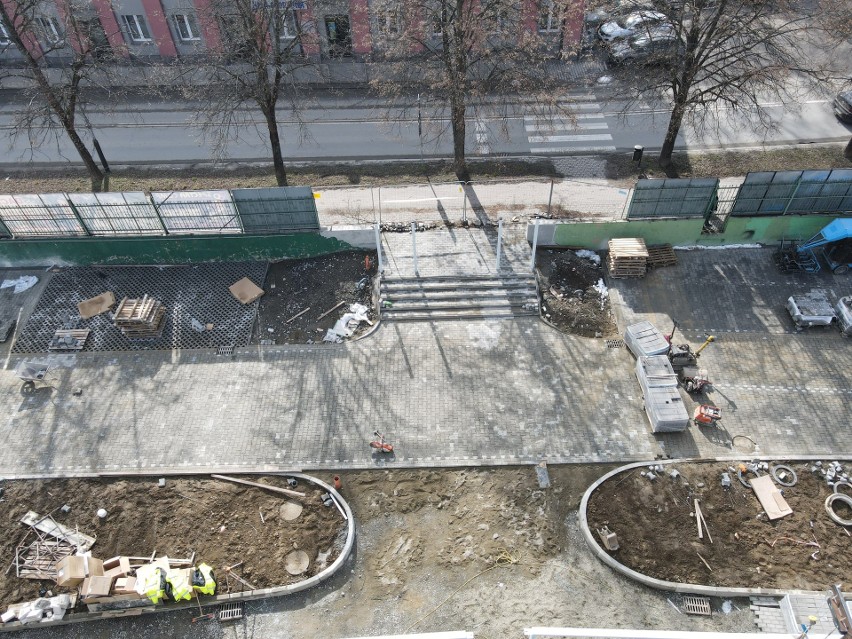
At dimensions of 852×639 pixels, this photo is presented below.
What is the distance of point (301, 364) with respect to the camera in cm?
1762

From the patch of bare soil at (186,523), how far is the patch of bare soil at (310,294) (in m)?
5.21

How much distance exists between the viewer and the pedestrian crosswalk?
24.7m

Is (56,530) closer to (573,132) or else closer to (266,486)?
(266,486)

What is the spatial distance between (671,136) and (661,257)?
5929mm

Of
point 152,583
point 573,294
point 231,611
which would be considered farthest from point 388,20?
point 231,611

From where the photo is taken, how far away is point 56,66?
3031cm

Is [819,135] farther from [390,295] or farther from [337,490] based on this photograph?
[337,490]

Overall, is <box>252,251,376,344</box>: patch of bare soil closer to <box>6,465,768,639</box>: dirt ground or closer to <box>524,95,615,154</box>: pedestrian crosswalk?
<box>6,465,768,639</box>: dirt ground

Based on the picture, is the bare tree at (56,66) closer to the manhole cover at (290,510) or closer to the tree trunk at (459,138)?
the tree trunk at (459,138)

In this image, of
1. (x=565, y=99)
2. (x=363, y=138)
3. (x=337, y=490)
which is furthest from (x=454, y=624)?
(x=565, y=99)

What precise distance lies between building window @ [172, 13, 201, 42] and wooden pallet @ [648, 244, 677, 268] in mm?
25216

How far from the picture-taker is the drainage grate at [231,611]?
42.2ft

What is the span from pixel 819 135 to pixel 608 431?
19.1m

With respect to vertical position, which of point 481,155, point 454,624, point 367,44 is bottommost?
point 454,624
